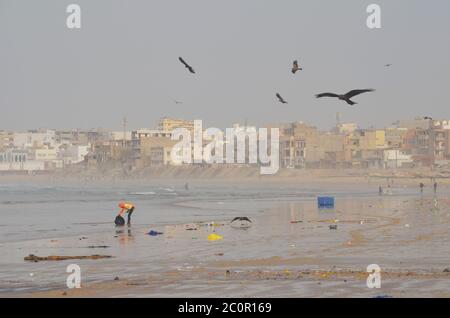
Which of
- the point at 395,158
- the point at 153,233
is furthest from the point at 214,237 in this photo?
the point at 395,158

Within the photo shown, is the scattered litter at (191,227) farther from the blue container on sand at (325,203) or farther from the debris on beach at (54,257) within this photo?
the blue container on sand at (325,203)

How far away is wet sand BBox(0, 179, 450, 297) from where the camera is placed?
16.1 meters

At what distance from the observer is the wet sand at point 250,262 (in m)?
16.1

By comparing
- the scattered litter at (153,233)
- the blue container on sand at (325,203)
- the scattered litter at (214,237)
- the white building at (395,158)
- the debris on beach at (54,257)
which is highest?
the white building at (395,158)

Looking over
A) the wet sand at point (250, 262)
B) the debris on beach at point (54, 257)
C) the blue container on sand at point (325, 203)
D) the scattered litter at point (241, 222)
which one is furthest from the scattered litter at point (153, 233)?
the blue container on sand at point (325, 203)

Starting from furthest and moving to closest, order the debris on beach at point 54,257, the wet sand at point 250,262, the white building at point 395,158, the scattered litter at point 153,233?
the white building at point 395,158, the scattered litter at point 153,233, the debris on beach at point 54,257, the wet sand at point 250,262

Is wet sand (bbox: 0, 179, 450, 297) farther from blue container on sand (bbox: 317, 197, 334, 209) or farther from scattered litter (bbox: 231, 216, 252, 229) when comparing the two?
→ blue container on sand (bbox: 317, 197, 334, 209)

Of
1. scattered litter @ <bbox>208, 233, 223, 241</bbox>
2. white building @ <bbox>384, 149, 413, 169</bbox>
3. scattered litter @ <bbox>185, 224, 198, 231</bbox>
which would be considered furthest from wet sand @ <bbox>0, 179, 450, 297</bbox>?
white building @ <bbox>384, 149, 413, 169</bbox>

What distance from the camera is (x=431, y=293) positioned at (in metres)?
15.2

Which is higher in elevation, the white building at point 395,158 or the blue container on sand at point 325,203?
the white building at point 395,158

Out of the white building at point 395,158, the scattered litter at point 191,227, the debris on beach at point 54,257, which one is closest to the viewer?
the debris on beach at point 54,257

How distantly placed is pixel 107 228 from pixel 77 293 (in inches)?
713

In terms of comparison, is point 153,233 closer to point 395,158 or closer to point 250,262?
point 250,262
